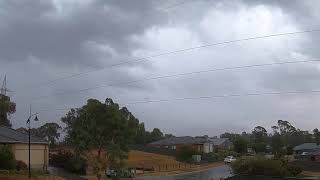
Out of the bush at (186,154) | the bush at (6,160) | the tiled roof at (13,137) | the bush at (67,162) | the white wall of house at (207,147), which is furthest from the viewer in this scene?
the white wall of house at (207,147)

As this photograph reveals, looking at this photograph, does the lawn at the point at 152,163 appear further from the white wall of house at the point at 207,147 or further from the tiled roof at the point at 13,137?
the white wall of house at the point at 207,147

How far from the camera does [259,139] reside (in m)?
173

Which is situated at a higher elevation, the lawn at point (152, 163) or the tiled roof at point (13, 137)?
the tiled roof at point (13, 137)

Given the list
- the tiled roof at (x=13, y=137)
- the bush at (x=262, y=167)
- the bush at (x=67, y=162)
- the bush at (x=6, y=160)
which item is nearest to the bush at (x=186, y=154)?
the bush at (x=67, y=162)

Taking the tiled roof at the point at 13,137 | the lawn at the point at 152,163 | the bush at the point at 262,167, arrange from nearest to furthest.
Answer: the bush at the point at 262,167 → the tiled roof at the point at 13,137 → the lawn at the point at 152,163

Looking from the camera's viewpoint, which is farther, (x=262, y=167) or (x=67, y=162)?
(x=67, y=162)

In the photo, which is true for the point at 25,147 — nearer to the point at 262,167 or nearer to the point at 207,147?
the point at 262,167

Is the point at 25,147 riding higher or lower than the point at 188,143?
higher

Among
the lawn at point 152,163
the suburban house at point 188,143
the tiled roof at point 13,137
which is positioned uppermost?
the tiled roof at point 13,137

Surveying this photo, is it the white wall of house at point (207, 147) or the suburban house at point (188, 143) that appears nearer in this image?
the suburban house at point (188, 143)

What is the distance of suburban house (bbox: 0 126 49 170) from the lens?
186 feet

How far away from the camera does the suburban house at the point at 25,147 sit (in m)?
56.7

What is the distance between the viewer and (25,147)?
192 feet

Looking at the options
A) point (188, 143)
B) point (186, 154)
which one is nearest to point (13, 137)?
point (186, 154)
